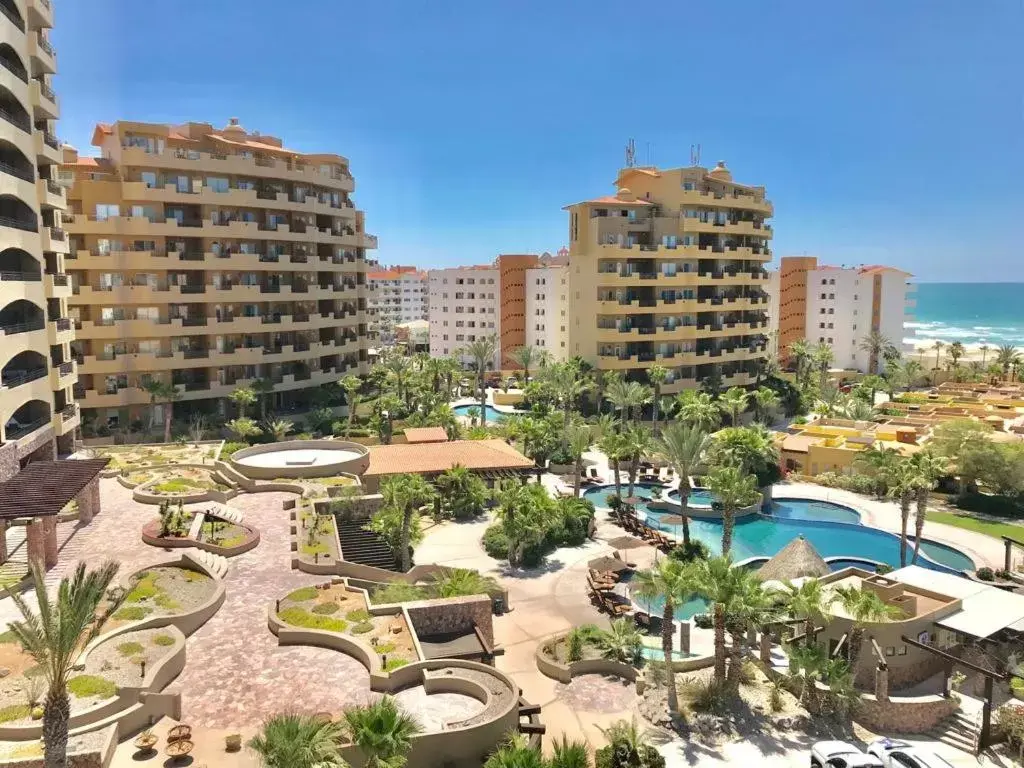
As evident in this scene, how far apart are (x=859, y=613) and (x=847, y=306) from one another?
99535mm

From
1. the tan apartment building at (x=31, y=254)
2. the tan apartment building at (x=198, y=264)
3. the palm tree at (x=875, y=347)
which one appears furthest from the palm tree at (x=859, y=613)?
the palm tree at (x=875, y=347)

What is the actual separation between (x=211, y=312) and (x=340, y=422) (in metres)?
14.4

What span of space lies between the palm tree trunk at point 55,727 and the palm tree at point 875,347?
11449 cm

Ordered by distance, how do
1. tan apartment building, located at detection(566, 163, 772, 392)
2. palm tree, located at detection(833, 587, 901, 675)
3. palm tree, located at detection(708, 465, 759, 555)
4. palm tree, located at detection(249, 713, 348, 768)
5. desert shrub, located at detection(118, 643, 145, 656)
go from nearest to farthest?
palm tree, located at detection(249, 713, 348, 768), desert shrub, located at detection(118, 643, 145, 656), palm tree, located at detection(833, 587, 901, 675), palm tree, located at detection(708, 465, 759, 555), tan apartment building, located at detection(566, 163, 772, 392)

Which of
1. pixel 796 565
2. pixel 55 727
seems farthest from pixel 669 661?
pixel 55 727

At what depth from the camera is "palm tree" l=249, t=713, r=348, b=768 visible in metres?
16.7

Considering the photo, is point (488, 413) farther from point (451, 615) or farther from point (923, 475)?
point (451, 615)

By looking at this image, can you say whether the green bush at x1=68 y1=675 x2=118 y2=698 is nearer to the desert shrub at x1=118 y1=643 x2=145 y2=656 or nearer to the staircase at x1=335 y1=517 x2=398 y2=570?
the desert shrub at x1=118 y1=643 x2=145 y2=656

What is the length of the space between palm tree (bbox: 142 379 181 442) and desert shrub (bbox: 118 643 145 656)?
1450 inches

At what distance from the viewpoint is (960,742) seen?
86.0 feet

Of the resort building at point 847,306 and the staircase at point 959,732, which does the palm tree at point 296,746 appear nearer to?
the staircase at point 959,732

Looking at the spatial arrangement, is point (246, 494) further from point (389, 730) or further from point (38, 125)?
point (389, 730)

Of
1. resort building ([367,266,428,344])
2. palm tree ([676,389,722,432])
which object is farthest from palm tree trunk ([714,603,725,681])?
resort building ([367,266,428,344])

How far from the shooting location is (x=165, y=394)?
59406 millimetres
